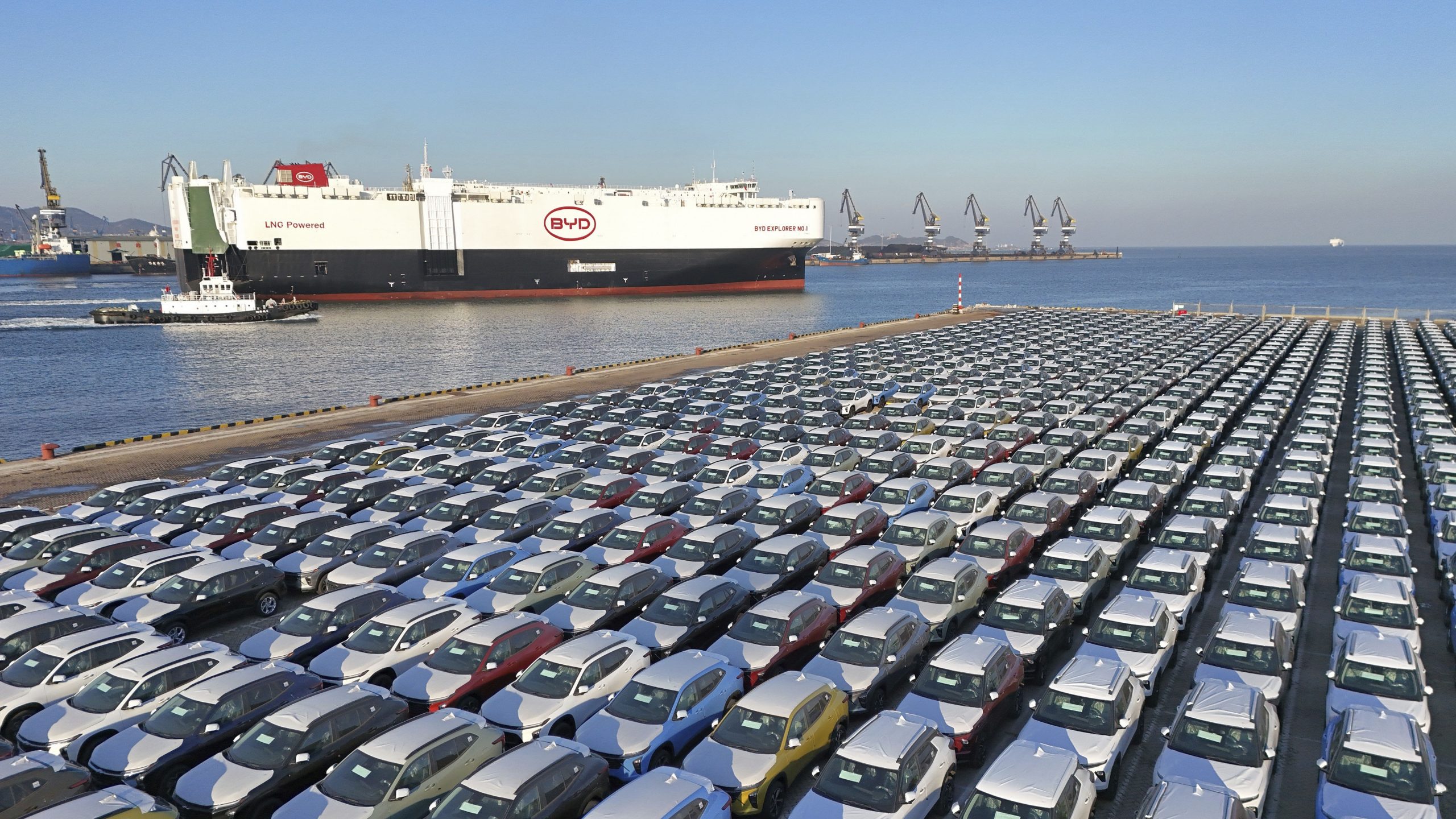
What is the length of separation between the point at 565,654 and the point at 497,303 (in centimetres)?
11242

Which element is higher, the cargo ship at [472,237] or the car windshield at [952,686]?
the cargo ship at [472,237]

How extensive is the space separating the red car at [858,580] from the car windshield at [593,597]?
11.1ft

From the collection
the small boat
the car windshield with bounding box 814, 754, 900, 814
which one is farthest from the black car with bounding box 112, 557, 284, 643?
the small boat

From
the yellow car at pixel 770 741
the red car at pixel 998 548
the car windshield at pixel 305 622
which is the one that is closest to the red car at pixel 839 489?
the red car at pixel 998 548

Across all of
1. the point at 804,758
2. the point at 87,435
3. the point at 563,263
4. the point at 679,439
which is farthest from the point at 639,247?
the point at 804,758

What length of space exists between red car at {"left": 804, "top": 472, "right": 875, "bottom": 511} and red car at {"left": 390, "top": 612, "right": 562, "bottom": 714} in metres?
8.81

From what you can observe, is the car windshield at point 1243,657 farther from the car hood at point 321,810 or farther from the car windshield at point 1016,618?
the car hood at point 321,810

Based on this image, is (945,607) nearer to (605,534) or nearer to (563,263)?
(605,534)

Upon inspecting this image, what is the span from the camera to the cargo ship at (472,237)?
10456 cm

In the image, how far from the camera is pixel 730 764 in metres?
9.84

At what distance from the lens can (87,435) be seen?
4250 centimetres

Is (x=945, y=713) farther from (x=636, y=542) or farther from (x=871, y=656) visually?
(x=636, y=542)

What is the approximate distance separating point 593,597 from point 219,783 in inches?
246

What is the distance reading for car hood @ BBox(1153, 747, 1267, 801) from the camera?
30.3 feet
